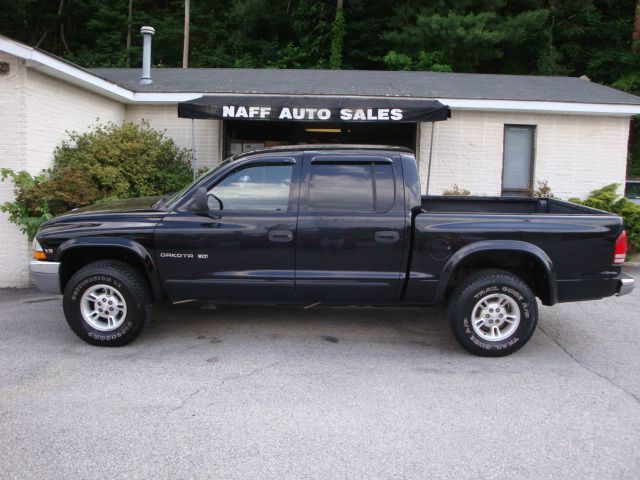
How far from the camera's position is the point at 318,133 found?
43.7 ft

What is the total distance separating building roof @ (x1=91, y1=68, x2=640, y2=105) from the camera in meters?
10.6

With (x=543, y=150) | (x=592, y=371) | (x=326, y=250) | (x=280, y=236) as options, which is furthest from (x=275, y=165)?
(x=543, y=150)

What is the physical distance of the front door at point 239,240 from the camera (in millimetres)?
4926

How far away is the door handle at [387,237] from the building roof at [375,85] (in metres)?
6.10

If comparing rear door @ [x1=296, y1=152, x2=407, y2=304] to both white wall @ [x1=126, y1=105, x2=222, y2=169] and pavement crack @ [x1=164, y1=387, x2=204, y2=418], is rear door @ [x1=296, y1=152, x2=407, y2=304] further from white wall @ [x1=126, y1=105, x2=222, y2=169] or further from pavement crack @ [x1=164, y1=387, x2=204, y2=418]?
white wall @ [x1=126, y1=105, x2=222, y2=169]

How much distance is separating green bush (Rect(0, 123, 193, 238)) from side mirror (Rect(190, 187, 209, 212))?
11.6 ft

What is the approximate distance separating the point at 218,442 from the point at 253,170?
8.51 feet

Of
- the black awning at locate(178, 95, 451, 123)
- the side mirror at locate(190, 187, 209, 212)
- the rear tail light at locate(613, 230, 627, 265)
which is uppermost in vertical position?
the black awning at locate(178, 95, 451, 123)

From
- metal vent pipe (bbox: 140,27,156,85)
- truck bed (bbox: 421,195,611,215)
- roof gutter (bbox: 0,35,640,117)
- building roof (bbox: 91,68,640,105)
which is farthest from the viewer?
metal vent pipe (bbox: 140,27,156,85)

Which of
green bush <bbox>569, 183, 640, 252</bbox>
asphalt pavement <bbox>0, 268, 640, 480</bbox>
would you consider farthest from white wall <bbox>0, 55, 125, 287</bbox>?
green bush <bbox>569, 183, 640, 252</bbox>

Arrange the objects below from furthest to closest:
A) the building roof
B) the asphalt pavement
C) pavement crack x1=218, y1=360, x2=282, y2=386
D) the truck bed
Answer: the building roof → the truck bed → pavement crack x1=218, y1=360, x2=282, y2=386 → the asphalt pavement

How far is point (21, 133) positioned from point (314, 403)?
6.23m

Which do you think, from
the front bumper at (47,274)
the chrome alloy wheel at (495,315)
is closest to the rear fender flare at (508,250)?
the chrome alloy wheel at (495,315)

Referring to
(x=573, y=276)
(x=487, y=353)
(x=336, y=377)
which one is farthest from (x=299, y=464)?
(x=573, y=276)
